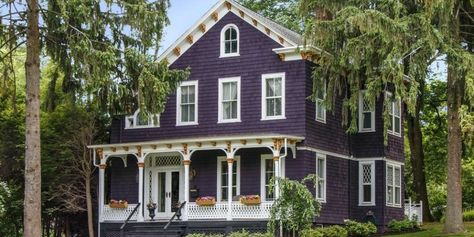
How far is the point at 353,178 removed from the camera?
Answer: 34.8 meters

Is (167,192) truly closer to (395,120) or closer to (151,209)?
(151,209)

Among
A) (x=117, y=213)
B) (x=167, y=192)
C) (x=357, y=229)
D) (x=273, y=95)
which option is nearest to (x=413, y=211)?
(x=357, y=229)

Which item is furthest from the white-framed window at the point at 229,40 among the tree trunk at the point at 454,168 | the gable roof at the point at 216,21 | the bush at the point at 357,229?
the tree trunk at the point at 454,168

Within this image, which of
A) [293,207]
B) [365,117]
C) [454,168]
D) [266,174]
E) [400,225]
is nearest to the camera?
[293,207]

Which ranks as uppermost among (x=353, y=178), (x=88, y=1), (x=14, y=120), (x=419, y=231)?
(x=88, y=1)

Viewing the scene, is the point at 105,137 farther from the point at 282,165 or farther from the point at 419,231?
the point at 419,231

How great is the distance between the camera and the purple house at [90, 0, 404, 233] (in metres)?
31.1

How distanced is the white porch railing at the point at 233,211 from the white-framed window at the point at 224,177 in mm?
1217

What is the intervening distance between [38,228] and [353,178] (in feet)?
48.3

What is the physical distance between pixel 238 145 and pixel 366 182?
701 cm

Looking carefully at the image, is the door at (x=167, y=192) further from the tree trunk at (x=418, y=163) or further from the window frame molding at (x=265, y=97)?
the tree trunk at (x=418, y=163)

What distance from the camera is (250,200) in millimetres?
30281

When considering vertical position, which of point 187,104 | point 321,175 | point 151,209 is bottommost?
point 151,209

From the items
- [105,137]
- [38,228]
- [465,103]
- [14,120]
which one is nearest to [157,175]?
[105,137]
